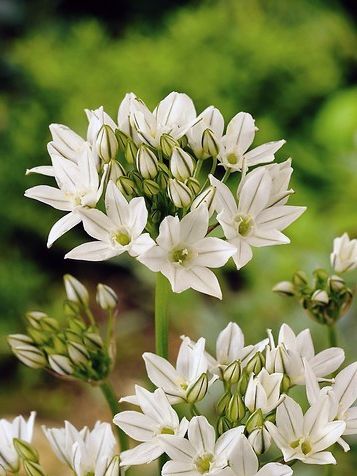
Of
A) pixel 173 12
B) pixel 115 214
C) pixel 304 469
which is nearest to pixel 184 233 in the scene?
pixel 115 214

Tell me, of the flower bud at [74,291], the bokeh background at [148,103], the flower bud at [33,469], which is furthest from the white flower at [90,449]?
the bokeh background at [148,103]

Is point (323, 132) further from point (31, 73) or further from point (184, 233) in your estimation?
point (184, 233)

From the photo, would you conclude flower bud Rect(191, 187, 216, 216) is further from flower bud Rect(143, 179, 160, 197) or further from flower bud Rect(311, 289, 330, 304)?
flower bud Rect(311, 289, 330, 304)

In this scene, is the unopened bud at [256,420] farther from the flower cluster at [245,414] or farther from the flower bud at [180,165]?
the flower bud at [180,165]

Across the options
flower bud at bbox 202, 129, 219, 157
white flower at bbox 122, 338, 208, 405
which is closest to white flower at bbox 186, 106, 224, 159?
flower bud at bbox 202, 129, 219, 157

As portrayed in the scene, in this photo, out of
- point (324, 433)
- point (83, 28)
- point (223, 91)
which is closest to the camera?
point (324, 433)

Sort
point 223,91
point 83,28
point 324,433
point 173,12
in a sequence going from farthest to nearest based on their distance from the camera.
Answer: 1. point 173,12
2. point 83,28
3. point 223,91
4. point 324,433

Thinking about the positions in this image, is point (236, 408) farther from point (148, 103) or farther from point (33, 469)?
point (148, 103)
